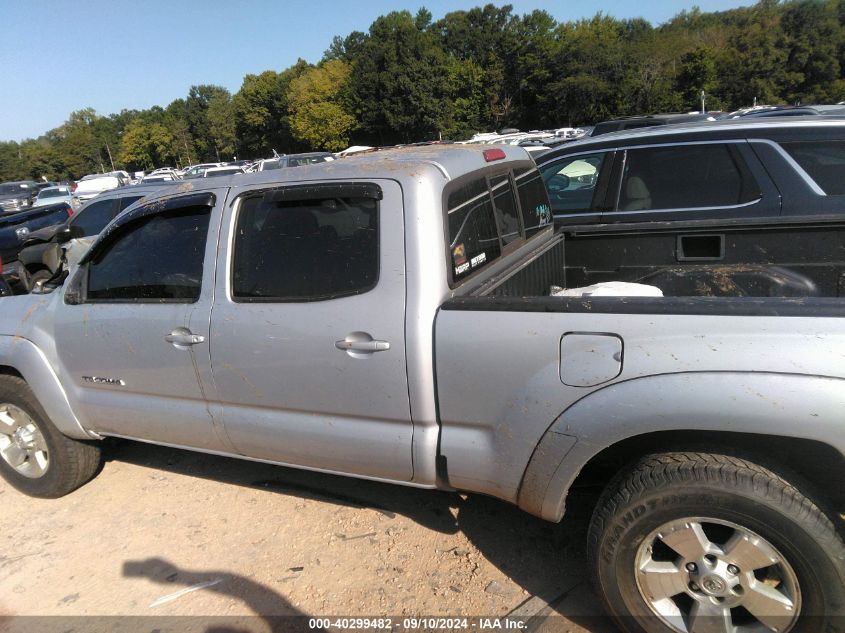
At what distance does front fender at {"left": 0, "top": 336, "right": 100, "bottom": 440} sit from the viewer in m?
3.31

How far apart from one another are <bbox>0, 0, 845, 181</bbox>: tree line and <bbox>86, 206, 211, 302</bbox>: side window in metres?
63.2

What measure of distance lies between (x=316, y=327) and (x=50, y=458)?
2.29 m

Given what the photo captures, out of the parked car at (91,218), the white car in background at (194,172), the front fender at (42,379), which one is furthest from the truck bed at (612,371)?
the white car in background at (194,172)

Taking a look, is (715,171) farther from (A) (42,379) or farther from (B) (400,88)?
(B) (400,88)

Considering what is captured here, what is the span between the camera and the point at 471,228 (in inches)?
104

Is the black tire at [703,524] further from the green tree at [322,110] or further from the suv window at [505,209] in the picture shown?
the green tree at [322,110]

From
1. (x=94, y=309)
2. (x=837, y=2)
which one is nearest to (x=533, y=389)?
(x=94, y=309)

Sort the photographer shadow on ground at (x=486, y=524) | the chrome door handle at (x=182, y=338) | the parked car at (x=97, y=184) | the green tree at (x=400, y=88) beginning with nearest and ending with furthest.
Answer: the photographer shadow on ground at (x=486, y=524) < the chrome door handle at (x=182, y=338) < the parked car at (x=97, y=184) < the green tree at (x=400, y=88)

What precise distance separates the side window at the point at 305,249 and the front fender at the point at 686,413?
98cm

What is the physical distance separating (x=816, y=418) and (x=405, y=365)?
1.37 meters

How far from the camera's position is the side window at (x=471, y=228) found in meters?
2.48

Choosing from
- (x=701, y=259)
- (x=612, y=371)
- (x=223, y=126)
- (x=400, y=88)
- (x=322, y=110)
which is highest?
(x=400, y=88)

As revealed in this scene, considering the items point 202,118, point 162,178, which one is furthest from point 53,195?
point 202,118

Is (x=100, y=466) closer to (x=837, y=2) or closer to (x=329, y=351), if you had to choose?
(x=329, y=351)
